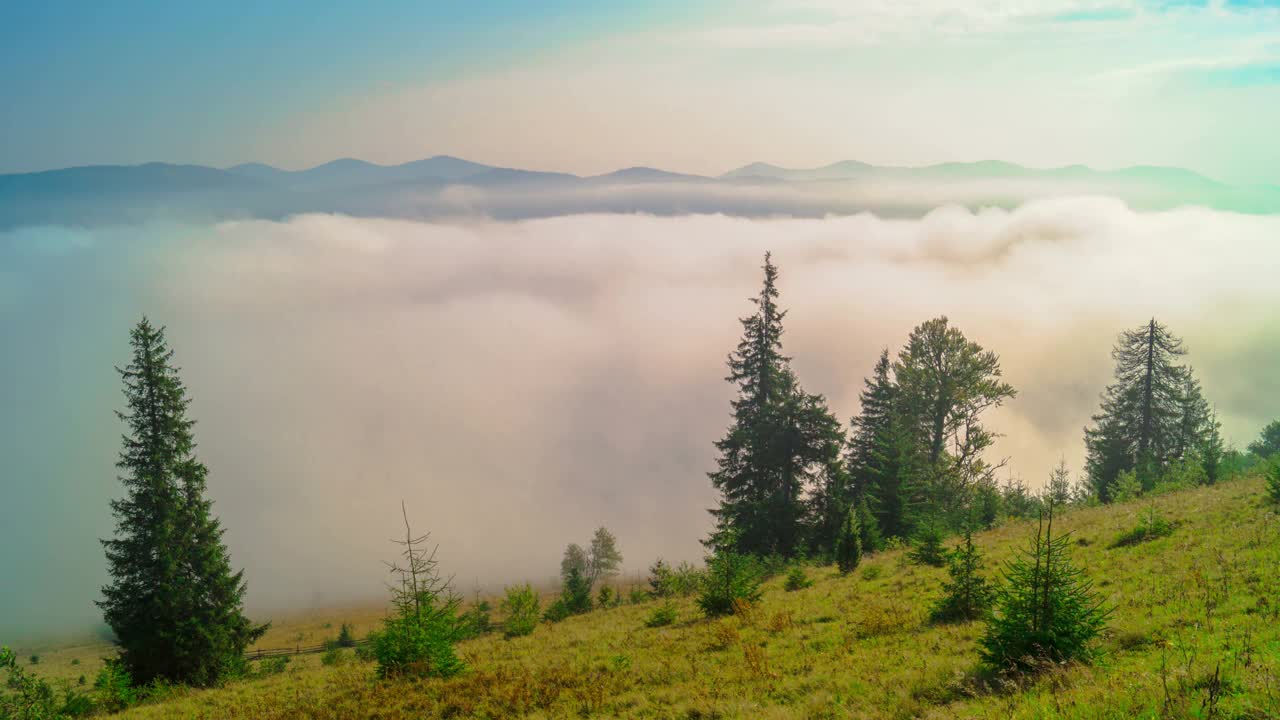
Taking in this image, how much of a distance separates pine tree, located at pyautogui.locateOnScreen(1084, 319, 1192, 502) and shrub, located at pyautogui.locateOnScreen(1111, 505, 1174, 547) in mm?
34143

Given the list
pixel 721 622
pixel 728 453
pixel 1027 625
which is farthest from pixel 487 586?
pixel 1027 625

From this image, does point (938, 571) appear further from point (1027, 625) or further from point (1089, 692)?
point (1089, 692)

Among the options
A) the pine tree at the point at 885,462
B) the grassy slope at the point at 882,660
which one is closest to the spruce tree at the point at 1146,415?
the pine tree at the point at 885,462

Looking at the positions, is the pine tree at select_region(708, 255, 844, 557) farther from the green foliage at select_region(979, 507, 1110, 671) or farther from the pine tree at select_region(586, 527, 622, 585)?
the pine tree at select_region(586, 527, 622, 585)

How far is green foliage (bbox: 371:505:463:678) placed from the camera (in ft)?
53.2

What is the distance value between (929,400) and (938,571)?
25979 millimetres

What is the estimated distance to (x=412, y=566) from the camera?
16.8 metres

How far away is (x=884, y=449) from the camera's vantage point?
3731cm

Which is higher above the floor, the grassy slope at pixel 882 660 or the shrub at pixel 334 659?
the grassy slope at pixel 882 660

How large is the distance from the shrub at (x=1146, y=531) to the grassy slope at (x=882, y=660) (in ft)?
1.59

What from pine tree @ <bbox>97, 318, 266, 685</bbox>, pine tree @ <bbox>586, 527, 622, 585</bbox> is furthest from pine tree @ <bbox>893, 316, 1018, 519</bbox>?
pine tree @ <bbox>586, 527, 622, 585</bbox>

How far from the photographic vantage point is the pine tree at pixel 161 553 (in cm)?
2672

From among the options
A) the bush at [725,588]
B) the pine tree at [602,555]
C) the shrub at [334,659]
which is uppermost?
the bush at [725,588]

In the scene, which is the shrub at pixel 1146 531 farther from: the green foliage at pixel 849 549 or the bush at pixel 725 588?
the bush at pixel 725 588
